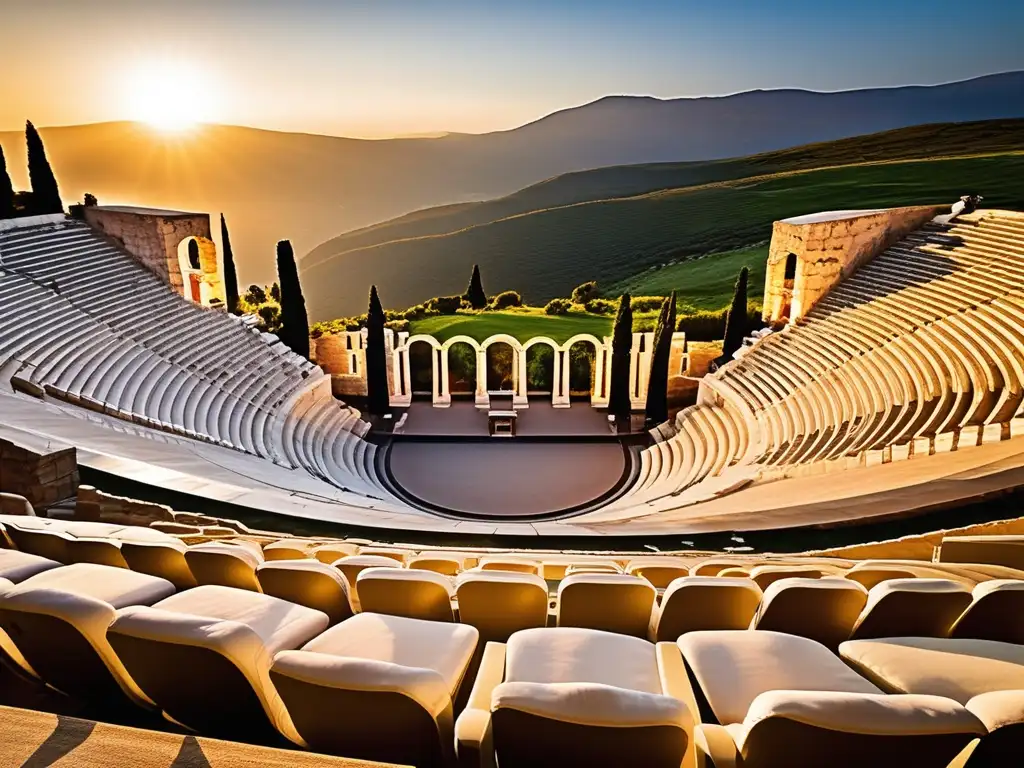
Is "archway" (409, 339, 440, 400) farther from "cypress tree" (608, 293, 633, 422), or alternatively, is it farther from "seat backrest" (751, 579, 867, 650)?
"seat backrest" (751, 579, 867, 650)

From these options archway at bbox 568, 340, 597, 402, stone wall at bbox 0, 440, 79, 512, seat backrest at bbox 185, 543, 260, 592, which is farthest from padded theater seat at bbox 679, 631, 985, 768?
archway at bbox 568, 340, 597, 402

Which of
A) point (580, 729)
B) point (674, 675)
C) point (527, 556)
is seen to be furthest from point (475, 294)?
point (580, 729)

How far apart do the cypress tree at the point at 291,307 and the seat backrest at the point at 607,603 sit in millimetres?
18924

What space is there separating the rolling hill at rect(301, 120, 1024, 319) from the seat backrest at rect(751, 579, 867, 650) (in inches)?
1306

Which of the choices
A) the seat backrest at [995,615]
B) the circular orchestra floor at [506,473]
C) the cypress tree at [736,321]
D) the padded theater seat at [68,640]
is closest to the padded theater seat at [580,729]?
the padded theater seat at [68,640]

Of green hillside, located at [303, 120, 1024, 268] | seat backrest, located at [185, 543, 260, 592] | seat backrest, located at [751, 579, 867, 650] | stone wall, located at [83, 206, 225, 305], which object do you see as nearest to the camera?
seat backrest, located at [751, 579, 867, 650]

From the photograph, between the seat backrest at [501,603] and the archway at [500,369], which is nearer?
the seat backrest at [501,603]

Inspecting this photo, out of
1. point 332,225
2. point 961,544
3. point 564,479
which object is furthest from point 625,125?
point 961,544

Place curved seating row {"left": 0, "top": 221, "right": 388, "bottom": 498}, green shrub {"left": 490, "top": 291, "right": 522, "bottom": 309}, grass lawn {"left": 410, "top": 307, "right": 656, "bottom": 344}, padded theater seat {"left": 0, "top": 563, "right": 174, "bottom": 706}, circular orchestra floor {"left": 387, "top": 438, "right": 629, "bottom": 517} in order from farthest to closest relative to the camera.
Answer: green shrub {"left": 490, "top": 291, "right": 522, "bottom": 309}
grass lawn {"left": 410, "top": 307, "right": 656, "bottom": 344}
circular orchestra floor {"left": 387, "top": 438, "right": 629, "bottom": 517}
curved seating row {"left": 0, "top": 221, "right": 388, "bottom": 498}
padded theater seat {"left": 0, "top": 563, "right": 174, "bottom": 706}

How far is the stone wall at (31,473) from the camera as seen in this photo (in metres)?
5.68

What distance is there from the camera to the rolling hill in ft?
112

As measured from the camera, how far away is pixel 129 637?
191 centimetres

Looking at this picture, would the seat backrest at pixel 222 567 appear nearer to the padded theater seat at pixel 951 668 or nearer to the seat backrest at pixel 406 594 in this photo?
the seat backrest at pixel 406 594

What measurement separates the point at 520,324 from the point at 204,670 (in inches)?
1017
